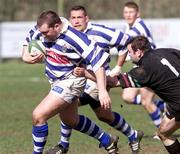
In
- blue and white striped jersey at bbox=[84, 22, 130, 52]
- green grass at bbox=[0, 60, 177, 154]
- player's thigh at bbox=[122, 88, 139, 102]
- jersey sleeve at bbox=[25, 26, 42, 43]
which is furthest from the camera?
player's thigh at bbox=[122, 88, 139, 102]

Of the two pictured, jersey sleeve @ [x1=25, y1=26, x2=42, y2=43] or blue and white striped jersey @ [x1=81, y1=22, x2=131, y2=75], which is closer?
jersey sleeve @ [x1=25, y1=26, x2=42, y2=43]

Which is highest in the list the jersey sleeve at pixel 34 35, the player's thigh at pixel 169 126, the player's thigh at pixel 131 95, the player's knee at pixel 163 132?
the jersey sleeve at pixel 34 35

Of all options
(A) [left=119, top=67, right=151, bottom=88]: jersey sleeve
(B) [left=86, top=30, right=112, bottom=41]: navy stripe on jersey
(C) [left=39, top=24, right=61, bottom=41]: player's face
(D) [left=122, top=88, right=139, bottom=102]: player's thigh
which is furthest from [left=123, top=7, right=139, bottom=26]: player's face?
(C) [left=39, top=24, right=61, bottom=41]: player's face

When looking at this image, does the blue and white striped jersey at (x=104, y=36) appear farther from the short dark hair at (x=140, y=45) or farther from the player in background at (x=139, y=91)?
the player in background at (x=139, y=91)

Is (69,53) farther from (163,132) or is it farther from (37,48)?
(163,132)

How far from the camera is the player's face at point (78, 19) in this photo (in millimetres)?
9516

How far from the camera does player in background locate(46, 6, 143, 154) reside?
951cm

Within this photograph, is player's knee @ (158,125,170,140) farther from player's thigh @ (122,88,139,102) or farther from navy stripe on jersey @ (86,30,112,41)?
player's thigh @ (122,88,139,102)

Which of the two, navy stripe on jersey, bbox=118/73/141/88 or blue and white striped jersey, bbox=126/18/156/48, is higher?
navy stripe on jersey, bbox=118/73/141/88

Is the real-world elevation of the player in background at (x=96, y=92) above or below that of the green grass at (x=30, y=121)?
above

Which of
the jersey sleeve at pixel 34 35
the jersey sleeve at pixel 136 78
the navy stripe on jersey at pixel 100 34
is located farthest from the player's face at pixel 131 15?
the jersey sleeve at pixel 136 78

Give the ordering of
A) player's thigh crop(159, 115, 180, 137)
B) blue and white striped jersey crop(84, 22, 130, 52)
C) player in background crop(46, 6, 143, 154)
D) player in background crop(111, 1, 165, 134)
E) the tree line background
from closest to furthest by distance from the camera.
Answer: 1. player's thigh crop(159, 115, 180, 137)
2. player in background crop(46, 6, 143, 154)
3. blue and white striped jersey crop(84, 22, 130, 52)
4. player in background crop(111, 1, 165, 134)
5. the tree line background

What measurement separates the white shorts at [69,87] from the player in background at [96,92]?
1.01 metres

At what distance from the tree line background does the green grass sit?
13.5 meters
